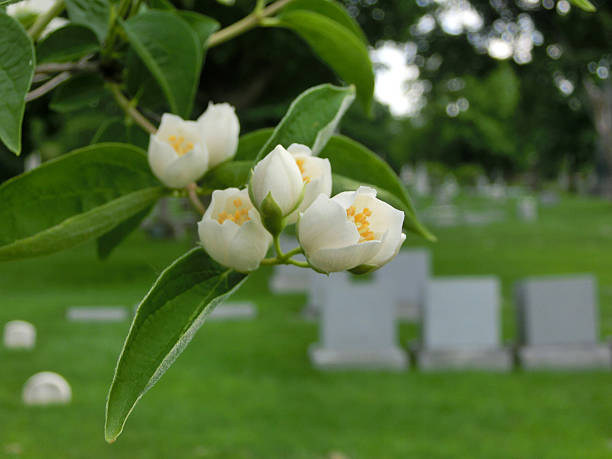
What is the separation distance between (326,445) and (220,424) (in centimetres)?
86

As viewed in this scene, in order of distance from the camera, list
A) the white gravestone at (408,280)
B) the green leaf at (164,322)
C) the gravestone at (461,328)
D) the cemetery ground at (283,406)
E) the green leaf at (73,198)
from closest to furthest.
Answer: the green leaf at (164,322), the green leaf at (73,198), the cemetery ground at (283,406), the gravestone at (461,328), the white gravestone at (408,280)

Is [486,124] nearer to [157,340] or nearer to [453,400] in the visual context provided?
[453,400]

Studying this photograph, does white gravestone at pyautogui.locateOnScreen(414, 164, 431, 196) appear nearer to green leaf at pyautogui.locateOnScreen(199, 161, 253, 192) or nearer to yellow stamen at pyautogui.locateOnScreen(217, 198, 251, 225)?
green leaf at pyautogui.locateOnScreen(199, 161, 253, 192)

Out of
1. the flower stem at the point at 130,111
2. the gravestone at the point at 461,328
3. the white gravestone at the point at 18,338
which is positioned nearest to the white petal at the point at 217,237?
the flower stem at the point at 130,111

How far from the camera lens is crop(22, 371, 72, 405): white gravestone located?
5.85 m

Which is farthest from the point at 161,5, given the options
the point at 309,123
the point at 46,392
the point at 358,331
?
the point at 358,331

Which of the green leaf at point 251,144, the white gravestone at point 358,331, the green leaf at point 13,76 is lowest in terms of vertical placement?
the white gravestone at point 358,331

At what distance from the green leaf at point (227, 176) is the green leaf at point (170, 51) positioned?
13cm

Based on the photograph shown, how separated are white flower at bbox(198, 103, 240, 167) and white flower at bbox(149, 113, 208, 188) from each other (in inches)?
0.4

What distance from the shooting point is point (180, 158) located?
0.65 meters

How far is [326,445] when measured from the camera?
5094 millimetres

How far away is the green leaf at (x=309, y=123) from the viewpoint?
2.02 ft

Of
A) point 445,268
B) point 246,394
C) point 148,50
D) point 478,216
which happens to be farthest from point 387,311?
point 478,216

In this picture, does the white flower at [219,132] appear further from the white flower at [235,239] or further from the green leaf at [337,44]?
the green leaf at [337,44]
